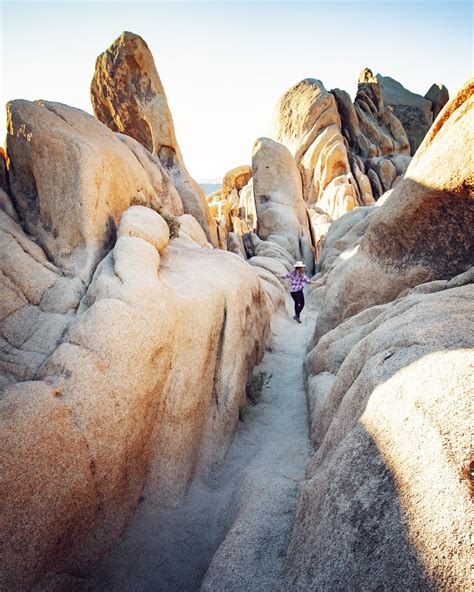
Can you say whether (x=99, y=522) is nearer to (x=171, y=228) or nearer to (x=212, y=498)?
(x=212, y=498)

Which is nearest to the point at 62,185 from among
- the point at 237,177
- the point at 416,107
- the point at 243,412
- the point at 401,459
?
the point at 243,412

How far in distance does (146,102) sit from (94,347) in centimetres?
1556

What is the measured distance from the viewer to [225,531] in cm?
441

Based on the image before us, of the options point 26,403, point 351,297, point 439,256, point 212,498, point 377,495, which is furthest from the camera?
point 351,297

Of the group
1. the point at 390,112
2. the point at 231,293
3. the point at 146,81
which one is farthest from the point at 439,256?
the point at 390,112

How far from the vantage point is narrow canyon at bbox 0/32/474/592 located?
2.63 metres

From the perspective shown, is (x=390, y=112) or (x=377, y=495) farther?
(x=390, y=112)

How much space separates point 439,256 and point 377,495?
5368 millimetres

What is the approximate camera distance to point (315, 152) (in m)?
35.5

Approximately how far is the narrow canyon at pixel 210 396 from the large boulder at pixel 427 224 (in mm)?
38

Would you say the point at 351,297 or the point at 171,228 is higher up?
the point at 171,228

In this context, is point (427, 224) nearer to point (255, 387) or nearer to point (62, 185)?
point (255, 387)

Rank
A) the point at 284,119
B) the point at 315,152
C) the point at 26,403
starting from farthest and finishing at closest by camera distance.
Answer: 1. the point at 284,119
2. the point at 315,152
3. the point at 26,403

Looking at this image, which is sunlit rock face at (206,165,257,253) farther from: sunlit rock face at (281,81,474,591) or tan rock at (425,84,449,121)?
tan rock at (425,84,449,121)
